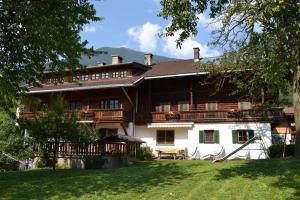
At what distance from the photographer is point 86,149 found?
24.0 meters

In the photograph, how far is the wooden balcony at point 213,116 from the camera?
29.2 metres

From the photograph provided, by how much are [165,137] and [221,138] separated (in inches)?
189

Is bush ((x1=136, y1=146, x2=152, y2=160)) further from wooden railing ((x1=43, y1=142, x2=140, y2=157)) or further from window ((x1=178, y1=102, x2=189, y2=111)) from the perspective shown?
window ((x1=178, y1=102, x2=189, y2=111))

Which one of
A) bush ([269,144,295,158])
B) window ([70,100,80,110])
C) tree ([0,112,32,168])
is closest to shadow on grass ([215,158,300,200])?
bush ([269,144,295,158])

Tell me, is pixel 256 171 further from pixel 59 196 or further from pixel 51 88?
pixel 51 88

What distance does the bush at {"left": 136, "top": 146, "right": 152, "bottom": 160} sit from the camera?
29678 millimetres

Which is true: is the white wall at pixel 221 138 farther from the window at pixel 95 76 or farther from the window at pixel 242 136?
the window at pixel 95 76

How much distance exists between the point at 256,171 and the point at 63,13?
9.01 metres

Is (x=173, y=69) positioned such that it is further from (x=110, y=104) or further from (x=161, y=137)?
(x=110, y=104)

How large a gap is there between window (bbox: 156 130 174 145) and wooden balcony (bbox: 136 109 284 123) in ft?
3.39

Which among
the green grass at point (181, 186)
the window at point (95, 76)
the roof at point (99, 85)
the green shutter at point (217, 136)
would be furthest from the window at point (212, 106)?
the green grass at point (181, 186)

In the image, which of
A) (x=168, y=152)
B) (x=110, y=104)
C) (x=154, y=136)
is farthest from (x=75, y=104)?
(x=168, y=152)

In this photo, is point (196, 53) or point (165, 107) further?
point (196, 53)

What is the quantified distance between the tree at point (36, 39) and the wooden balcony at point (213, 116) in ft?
54.0
